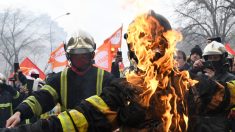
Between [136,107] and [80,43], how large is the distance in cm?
213

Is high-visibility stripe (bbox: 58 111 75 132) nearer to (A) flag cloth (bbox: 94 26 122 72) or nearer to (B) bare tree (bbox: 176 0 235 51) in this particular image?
(A) flag cloth (bbox: 94 26 122 72)

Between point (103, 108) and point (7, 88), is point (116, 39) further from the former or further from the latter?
point (103, 108)

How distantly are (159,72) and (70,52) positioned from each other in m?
1.98

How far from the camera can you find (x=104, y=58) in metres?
10.7

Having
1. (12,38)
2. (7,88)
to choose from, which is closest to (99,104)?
(7,88)

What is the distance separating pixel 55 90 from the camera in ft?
16.4

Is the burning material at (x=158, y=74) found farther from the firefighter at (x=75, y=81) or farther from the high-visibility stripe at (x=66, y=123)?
the firefighter at (x=75, y=81)

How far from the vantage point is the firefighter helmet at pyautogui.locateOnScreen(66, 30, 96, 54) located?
16.8 feet

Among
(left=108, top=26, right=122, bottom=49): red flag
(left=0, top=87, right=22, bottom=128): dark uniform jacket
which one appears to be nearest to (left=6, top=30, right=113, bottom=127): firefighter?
(left=0, top=87, right=22, bottom=128): dark uniform jacket

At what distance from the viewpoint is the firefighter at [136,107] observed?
3170 mm

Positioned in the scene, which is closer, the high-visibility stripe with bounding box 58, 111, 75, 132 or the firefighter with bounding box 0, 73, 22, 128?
the high-visibility stripe with bounding box 58, 111, 75, 132

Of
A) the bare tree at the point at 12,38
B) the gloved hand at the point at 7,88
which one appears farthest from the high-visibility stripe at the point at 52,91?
the bare tree at the point at 12,38

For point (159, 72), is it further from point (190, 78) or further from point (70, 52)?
point (70, 52)

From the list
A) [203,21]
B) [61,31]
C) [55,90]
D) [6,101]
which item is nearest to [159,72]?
[55,90]
